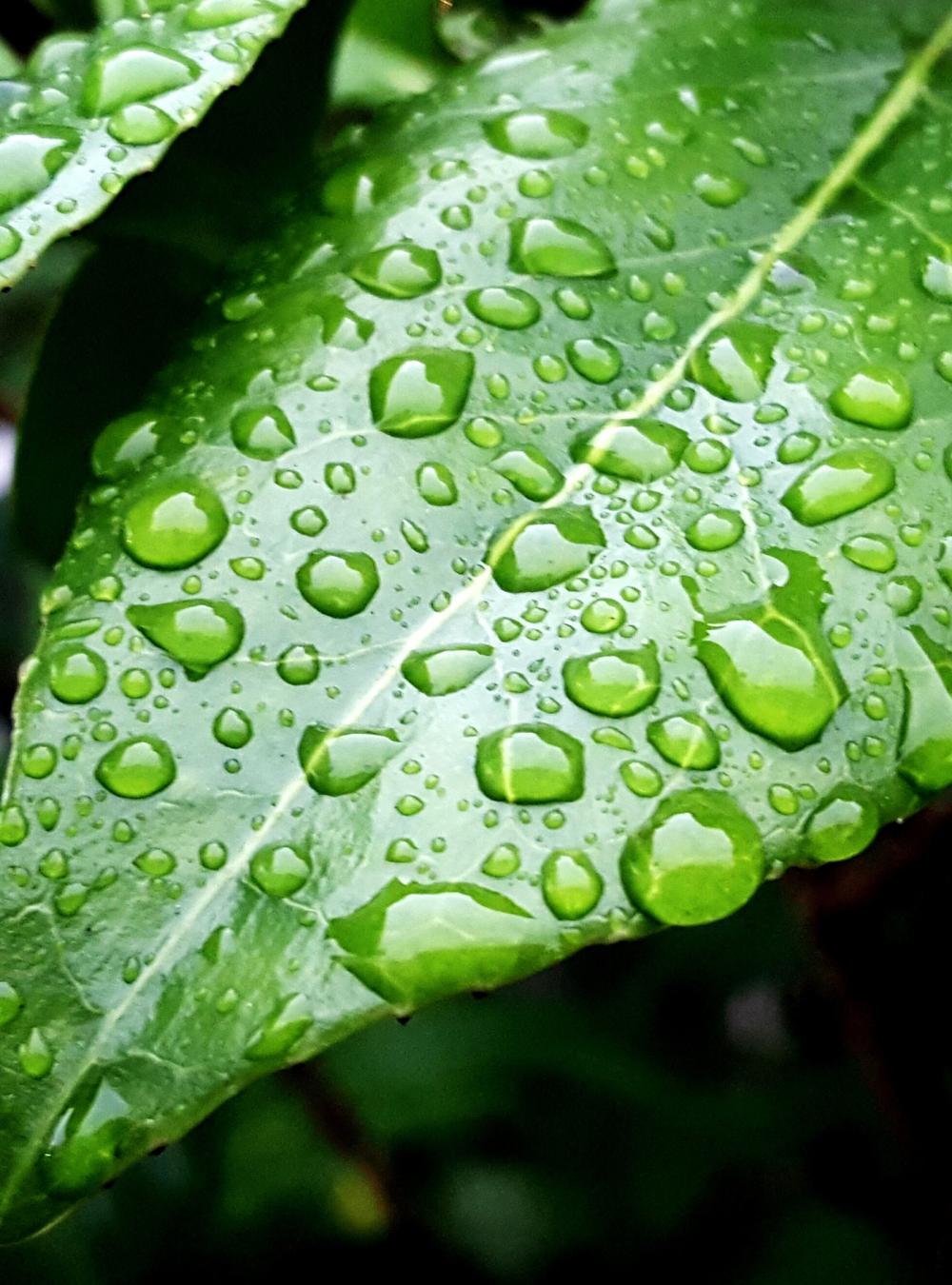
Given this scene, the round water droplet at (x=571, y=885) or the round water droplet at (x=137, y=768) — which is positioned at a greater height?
the round water droplet at (x=571, y=885)

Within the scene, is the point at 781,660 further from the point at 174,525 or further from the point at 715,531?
the point at 174,525

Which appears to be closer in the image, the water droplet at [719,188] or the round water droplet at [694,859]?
the round water droplet at [694,859]

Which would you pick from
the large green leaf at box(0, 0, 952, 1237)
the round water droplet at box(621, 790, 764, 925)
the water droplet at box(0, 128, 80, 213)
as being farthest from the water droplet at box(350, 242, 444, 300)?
the round water droplet at box(621, 790, 764, 925)

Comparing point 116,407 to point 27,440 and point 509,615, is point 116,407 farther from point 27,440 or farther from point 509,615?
point 509,615

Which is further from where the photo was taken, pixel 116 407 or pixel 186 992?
pixel 116 407

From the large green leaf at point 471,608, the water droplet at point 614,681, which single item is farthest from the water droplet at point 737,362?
the water droplet at point 614,681

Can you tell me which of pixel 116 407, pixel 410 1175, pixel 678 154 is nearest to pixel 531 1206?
pixel 410 1175

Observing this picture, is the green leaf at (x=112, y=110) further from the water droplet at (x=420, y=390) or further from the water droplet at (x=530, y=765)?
the water droplet at (x=530, y=765)
